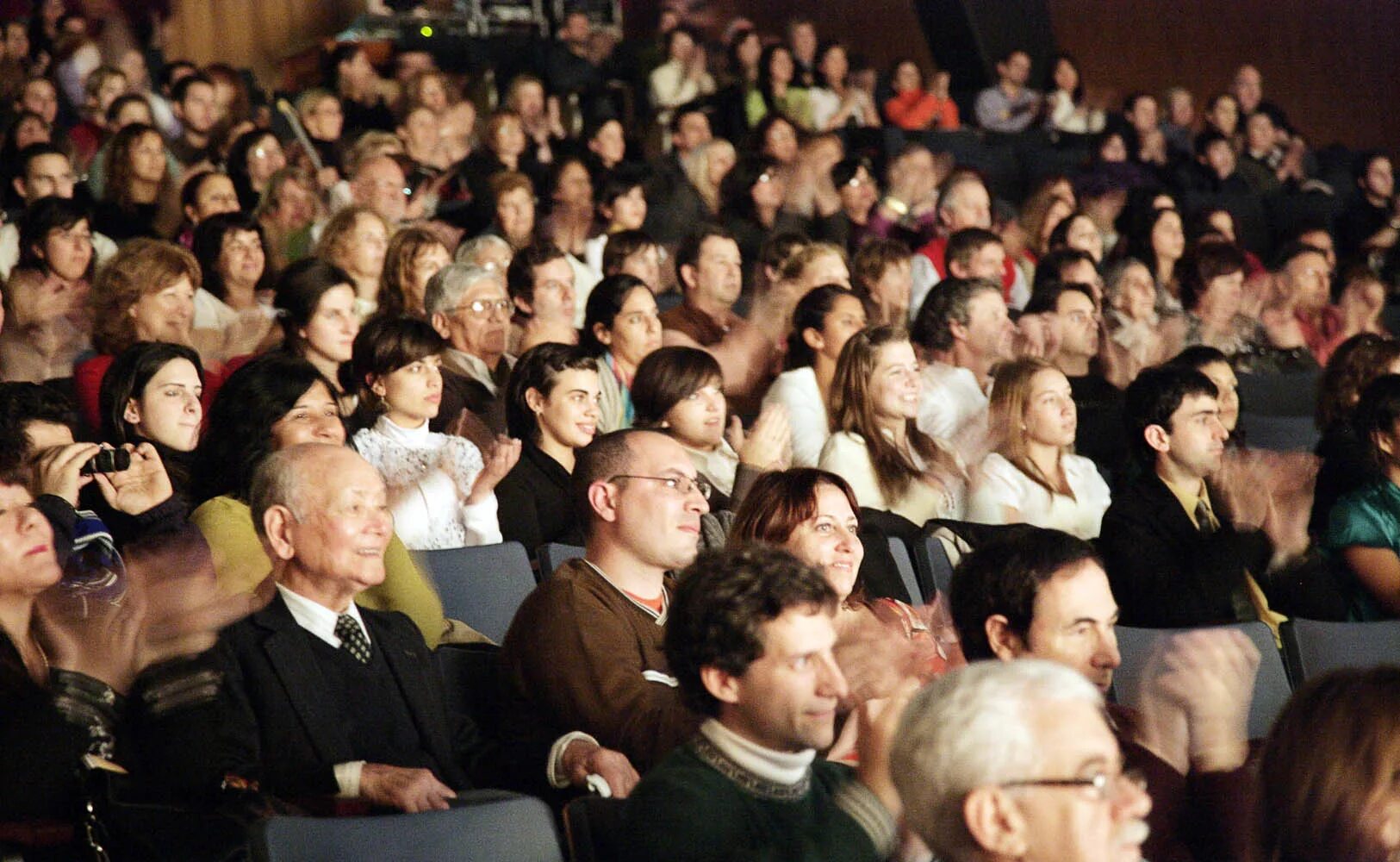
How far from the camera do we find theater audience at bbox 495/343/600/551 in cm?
379

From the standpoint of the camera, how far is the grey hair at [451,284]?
15.0 feet

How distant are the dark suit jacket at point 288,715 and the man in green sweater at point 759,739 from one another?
623mm

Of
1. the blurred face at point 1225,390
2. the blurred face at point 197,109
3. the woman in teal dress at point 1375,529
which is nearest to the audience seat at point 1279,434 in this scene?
the blurred face at point 1225,390

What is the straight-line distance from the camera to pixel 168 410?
3373 millimetres

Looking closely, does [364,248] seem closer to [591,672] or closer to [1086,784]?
[591,672]

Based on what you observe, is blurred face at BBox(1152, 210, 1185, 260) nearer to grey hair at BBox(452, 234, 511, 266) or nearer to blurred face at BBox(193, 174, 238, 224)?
grey hair at BBox(452, 234, 511, 266)

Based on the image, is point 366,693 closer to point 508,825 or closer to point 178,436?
point 508,825

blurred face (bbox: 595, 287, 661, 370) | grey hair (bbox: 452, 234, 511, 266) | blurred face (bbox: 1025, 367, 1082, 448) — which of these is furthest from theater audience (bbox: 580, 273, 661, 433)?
blurred face (bbox: 1025, 367, 1082, 448)

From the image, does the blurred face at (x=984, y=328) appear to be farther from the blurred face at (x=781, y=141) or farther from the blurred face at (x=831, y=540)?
the blurred face at (x=781, y=141)

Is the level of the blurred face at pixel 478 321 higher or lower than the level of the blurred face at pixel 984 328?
higher

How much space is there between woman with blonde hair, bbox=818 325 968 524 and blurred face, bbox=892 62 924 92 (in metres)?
5.92

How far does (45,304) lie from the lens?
4.53 metres

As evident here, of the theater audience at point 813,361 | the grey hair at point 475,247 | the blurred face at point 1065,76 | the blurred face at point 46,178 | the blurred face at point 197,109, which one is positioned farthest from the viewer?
the blurred face at point 1065,76

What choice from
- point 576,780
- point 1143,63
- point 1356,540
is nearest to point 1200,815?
point 576,780
